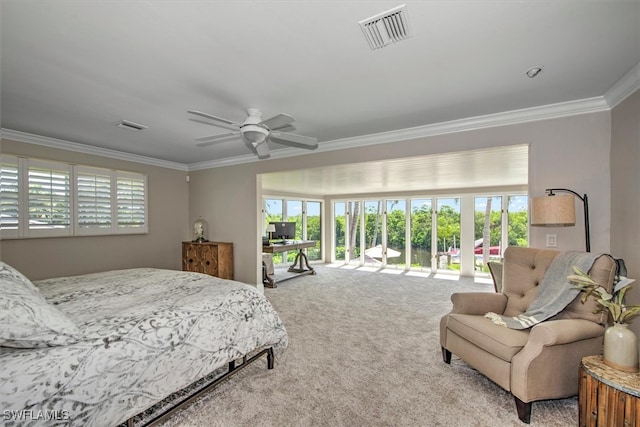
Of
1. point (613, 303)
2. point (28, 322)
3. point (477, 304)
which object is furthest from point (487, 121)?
point (28, 322)

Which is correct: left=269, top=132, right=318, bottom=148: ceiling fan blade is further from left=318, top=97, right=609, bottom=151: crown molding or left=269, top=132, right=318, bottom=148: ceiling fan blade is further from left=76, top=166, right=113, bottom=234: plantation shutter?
left=76, top=166, right=113, bottom=234: plantation shutter

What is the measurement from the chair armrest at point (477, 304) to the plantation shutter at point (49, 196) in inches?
206

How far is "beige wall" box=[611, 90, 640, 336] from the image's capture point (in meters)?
2.13

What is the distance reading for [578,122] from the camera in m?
2.67

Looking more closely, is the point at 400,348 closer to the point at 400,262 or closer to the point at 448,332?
the point at 448,332

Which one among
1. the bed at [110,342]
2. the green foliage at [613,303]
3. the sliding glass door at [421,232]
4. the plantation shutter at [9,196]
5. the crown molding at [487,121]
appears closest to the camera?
the bed at [110,342]

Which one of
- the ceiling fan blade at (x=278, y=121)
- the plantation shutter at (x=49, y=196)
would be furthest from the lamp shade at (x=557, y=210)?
the plantation shutter at (x=49, y=196)

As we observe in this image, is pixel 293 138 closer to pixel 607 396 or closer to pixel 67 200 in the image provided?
pixel 607 396

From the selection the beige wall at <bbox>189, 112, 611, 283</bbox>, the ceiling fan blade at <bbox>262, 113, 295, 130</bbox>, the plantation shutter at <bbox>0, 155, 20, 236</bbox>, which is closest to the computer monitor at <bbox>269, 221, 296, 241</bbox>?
the beige wall at <bbox>189, 112, 611, 283</bbox>

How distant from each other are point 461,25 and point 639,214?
202 centimetres

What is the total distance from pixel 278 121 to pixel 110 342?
1836mm

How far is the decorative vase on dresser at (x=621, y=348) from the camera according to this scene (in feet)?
5.07

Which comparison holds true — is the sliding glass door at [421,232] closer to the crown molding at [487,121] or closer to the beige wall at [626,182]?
the crown molding at [487,121]

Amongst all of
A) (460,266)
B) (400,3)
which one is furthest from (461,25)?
(460,266)
